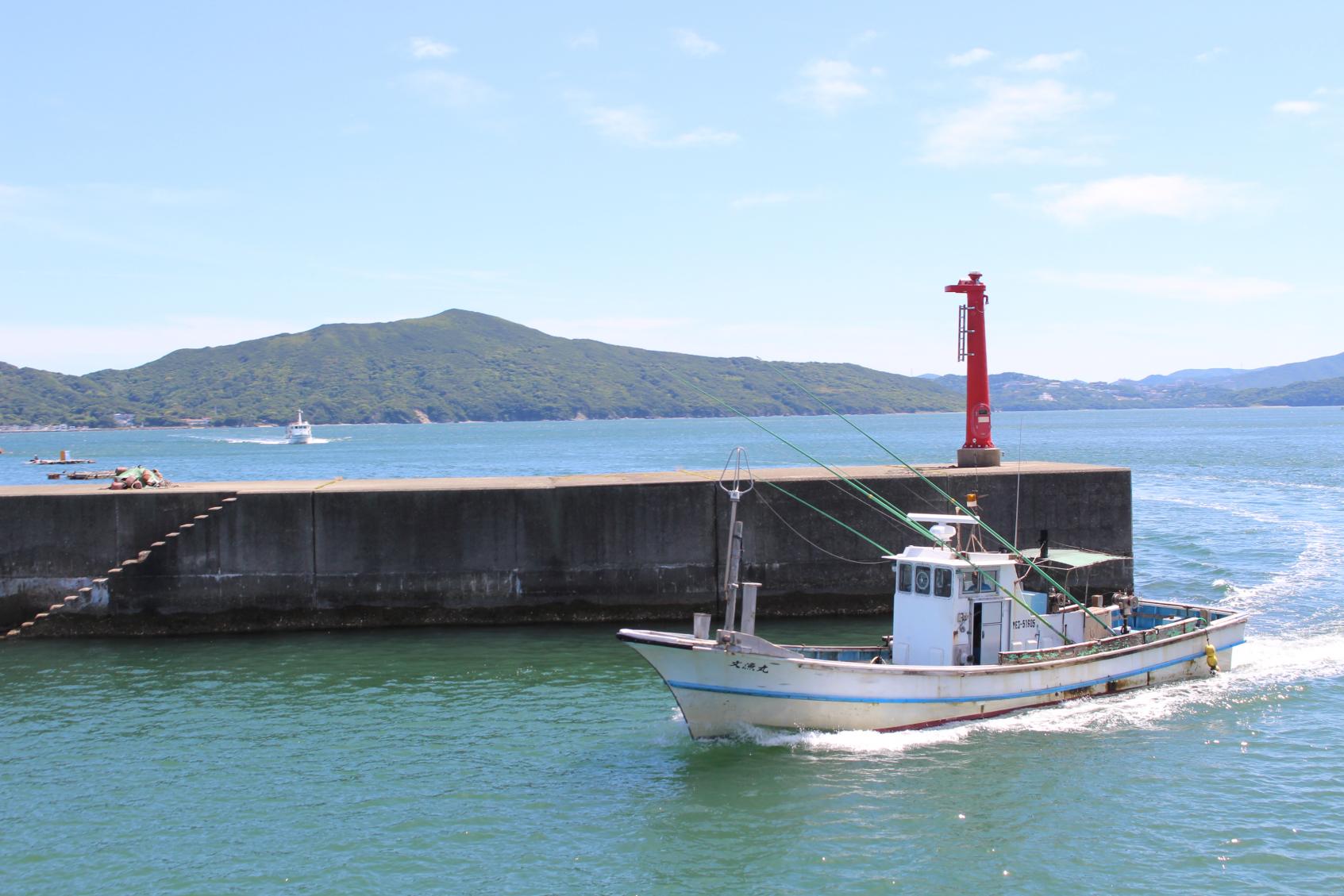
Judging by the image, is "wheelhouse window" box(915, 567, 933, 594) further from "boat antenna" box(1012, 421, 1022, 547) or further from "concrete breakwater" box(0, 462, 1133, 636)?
"boat antenna" box(1012, 421, 1022, 547)

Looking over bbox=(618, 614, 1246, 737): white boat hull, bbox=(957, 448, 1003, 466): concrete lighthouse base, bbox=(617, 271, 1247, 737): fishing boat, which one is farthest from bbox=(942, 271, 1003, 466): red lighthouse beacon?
bbox=(618, 614, 1246, 737): white boat hull

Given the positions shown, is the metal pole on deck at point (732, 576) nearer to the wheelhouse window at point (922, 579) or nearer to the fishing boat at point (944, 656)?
the fishing boat at point (944, 656)

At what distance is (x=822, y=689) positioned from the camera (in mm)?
14109

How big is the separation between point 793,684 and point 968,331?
39.6 feet

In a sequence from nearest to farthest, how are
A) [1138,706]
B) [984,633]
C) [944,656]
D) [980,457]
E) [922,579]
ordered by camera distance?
[944,656], [922,579], [984,633], [1138,706], [980,457]

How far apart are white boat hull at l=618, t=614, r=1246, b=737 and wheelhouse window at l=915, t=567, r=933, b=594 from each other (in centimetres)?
128

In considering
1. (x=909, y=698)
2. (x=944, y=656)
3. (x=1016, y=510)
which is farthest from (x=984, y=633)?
(x=1016, y=510)

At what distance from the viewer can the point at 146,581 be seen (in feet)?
65.6

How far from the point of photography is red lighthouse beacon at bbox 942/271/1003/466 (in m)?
23.6

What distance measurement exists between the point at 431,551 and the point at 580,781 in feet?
28.8

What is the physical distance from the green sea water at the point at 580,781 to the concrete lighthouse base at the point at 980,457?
16.3ft

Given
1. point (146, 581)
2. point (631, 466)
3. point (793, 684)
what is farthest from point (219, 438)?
point (793, 684)

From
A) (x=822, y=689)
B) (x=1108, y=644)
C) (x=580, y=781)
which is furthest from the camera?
(x=1108, y=644)

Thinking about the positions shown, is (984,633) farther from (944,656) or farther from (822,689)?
(822,689)
